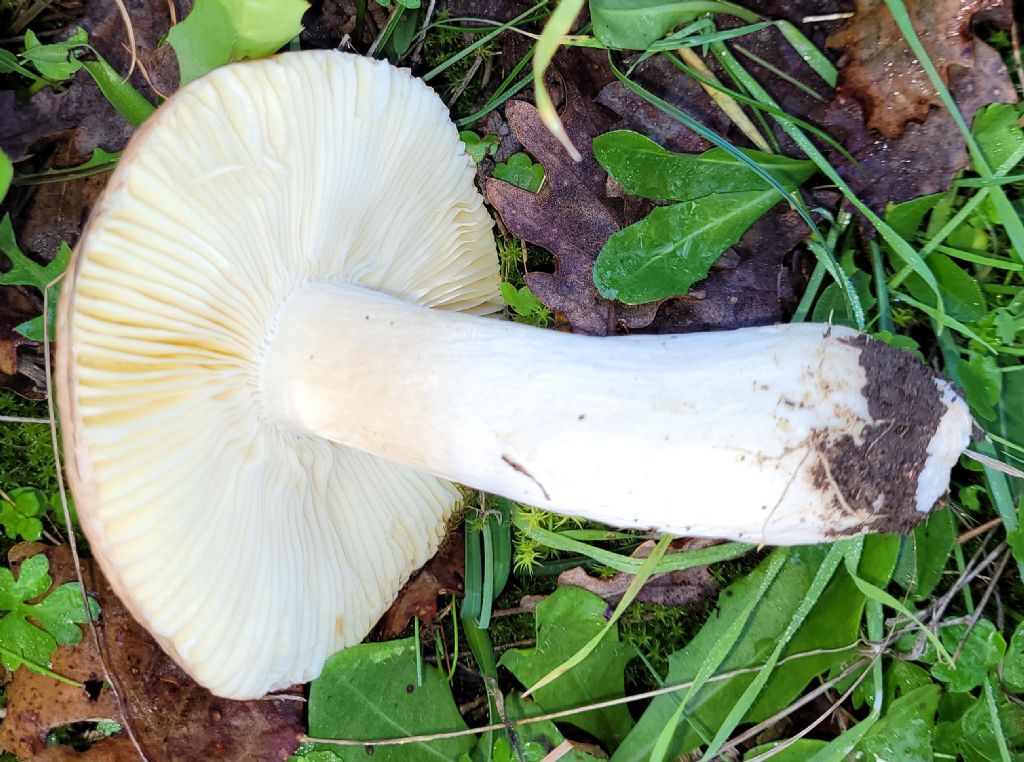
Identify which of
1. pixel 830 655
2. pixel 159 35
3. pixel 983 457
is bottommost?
pixel 830 655

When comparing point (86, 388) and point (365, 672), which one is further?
point (365, 672)

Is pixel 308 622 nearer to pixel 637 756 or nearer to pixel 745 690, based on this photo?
pixel 637 756

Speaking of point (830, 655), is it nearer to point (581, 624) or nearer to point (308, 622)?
point (581, 624)

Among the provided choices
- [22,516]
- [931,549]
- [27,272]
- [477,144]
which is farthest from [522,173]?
[22,516]

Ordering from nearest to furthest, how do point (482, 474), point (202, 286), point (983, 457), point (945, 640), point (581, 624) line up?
1. point (202, 286)
2. point (482, 474)
3. point (983, 457)
4. point (945, 640)
5. point (581, 624)

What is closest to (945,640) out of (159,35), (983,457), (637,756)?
(983,457)

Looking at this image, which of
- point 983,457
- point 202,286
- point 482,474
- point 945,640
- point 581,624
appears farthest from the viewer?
point 581,624

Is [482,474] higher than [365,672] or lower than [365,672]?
higher
